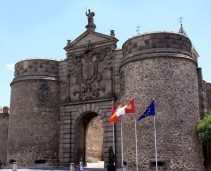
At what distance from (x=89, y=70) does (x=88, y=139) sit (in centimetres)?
960

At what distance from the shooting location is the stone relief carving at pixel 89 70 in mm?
26641

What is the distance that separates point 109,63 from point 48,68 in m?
6.00

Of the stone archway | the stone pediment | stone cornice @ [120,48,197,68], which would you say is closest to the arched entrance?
the stone archway

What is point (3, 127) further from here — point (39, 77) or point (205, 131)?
point (205, 131)

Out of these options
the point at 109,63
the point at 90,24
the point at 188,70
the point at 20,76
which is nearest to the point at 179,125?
the point at 188,70

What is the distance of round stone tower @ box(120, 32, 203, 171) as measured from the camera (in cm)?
2147

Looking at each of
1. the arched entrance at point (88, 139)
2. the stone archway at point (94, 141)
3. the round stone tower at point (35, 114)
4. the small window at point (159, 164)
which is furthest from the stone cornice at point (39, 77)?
the small window at point (159, 164)

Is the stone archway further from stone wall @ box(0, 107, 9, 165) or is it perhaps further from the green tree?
the green tree

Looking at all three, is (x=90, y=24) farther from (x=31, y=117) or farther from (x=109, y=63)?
(x=31, y=117)

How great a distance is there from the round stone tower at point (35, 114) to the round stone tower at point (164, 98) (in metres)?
7.18

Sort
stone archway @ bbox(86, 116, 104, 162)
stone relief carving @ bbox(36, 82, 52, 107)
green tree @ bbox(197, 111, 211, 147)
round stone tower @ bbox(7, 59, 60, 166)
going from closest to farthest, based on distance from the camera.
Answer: green tree @ bbox(197, 111, 211, 147)
round stone tower @ bbox(7, 59, 60, 166)
stone relief carving @ bbox(36, 82, 52, 107)
stone archway @ bbox(86, 116, 104, 162)

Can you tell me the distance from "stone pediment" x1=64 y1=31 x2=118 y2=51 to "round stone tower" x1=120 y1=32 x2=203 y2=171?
3.03 meters

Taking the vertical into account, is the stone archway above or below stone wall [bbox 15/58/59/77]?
below

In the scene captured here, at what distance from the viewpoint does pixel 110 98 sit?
25.6 meters
